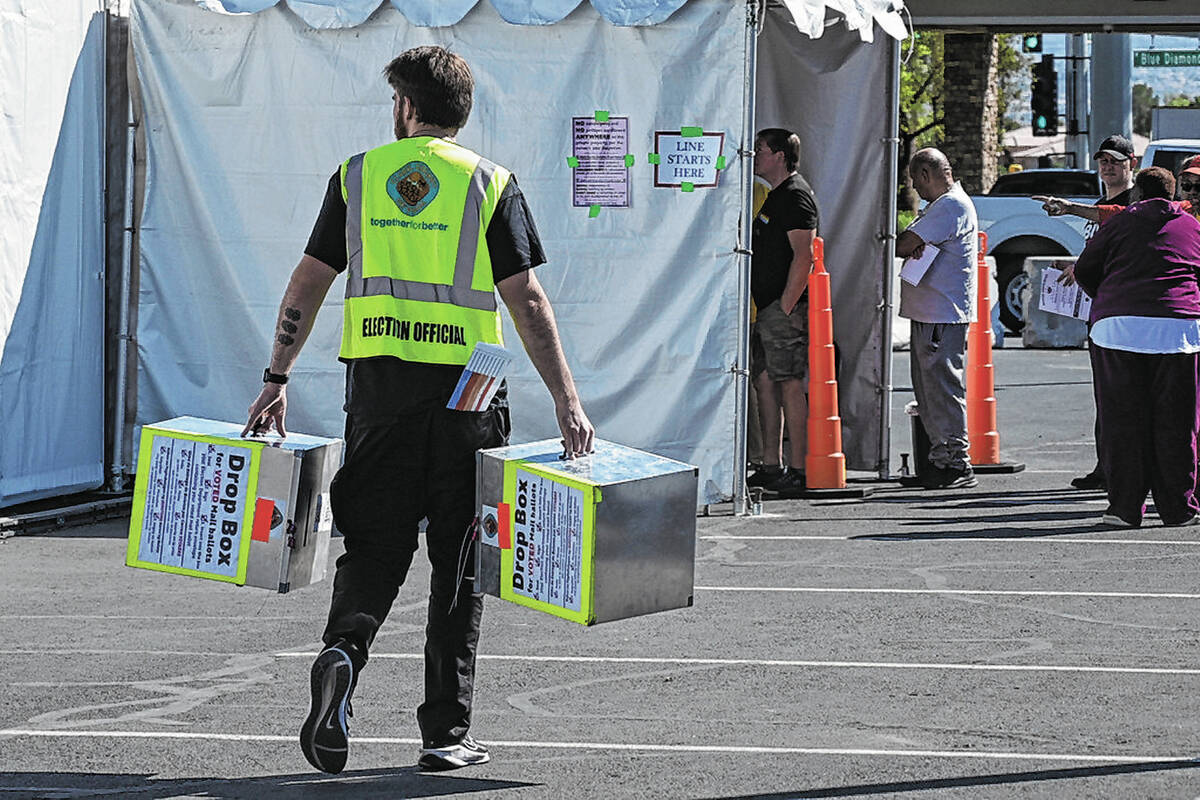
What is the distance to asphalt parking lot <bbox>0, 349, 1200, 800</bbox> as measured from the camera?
5473mm

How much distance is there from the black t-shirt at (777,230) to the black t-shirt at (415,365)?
5.81m

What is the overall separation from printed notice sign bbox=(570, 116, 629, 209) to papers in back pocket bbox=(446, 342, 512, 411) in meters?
5.07

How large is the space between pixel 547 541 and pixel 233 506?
100 centimetres

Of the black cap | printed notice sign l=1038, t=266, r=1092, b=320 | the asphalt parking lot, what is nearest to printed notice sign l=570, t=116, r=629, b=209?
the asphalt parking lot

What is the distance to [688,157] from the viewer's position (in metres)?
10.3

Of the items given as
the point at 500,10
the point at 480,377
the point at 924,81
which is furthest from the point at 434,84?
the point at 924,81

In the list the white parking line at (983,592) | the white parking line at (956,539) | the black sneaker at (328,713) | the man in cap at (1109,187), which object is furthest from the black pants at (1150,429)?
the black sneaker at (328,713)

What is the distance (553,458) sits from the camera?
17.7 ft

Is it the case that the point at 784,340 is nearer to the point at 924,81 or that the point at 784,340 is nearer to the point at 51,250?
the point at 51,250

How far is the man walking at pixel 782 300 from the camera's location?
1117 centimetres

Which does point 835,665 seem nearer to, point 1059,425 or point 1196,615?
point 1196,615

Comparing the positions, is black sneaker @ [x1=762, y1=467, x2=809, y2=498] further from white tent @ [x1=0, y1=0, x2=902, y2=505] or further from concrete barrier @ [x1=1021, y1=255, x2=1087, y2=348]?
concrete barrier @ [x1=1021, y1=255, x2=1087, y2=348]

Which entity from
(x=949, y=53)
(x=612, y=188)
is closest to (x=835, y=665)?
(x=612, y=188)

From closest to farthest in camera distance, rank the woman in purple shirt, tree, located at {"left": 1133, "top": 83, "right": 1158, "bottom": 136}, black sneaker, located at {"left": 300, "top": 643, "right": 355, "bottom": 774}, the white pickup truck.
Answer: black sneaker, located at {"left": 300, "top": 643, "right": 355, "bottom": 774} → the woman in purple shirt → the white pickup truck → tree, located at {"left": 1133, "top": 83, "right": 1158, "bottom": 136}
